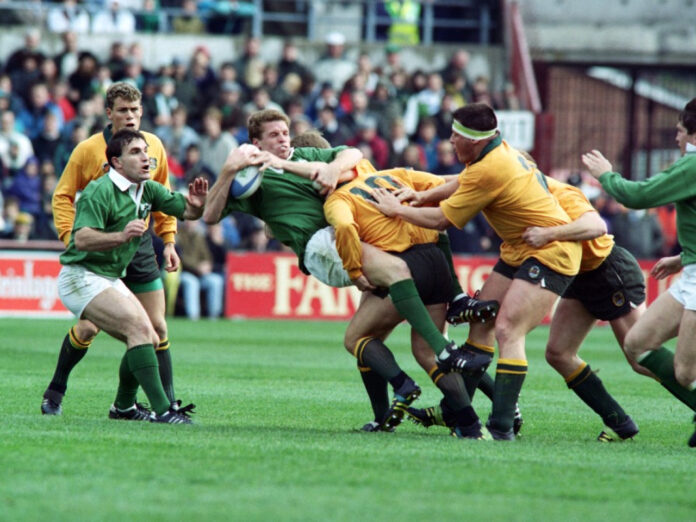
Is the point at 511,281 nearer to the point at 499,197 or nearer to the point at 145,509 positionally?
the point at 499,197

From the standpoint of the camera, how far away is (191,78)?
2338 centimetres

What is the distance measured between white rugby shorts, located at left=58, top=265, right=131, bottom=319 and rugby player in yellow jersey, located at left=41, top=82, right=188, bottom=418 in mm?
564

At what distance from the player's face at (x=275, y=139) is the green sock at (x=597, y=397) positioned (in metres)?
2.49

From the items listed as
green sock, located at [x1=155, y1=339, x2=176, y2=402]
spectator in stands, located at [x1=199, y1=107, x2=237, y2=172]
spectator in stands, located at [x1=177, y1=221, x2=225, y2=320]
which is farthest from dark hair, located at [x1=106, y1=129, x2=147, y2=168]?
spectator in stands, located at [x1=199, y1=107, x2=237, y2=172]

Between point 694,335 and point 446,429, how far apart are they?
2120mm

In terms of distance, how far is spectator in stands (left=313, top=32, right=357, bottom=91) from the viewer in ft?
81.0

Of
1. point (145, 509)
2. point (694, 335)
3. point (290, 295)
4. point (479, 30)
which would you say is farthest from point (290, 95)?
point (145, 509)

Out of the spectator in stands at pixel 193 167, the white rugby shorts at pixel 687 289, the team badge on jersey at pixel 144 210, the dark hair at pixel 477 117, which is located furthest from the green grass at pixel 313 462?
the spectator in stands at pixel 193 167

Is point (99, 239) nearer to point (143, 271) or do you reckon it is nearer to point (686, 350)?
point (143, 271)

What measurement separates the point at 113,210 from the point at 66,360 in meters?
1.36

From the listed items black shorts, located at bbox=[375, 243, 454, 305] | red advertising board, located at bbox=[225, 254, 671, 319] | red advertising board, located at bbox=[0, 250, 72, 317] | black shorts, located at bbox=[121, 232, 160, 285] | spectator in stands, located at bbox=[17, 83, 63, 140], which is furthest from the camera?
spectator in stands, located at bbox=[17, 83, 63, 140]

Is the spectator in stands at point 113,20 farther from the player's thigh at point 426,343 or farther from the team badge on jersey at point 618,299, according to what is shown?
the team badge on jersey at point 618,299

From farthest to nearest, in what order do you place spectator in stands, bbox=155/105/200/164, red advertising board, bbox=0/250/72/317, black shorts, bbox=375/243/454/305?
spectator in stands, bbox=155/105/200/164 < red advertising board, bbox=0/250/72/317 < black shorts, bbox=375/243/454/305

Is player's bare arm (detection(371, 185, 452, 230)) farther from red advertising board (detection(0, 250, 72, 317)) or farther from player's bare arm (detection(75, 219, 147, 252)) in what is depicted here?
red advertising board (detection(0, 250, 72, 317))
